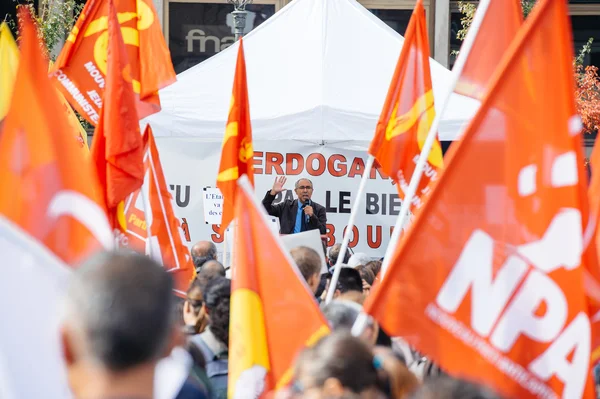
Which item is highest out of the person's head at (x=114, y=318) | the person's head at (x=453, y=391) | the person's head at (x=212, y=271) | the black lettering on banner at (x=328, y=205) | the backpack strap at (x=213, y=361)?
the person's head at (x=114, y=318)

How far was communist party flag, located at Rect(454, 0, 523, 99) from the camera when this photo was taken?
450 cm

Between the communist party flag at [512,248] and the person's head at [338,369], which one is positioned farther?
the communist party flag at [512,248]

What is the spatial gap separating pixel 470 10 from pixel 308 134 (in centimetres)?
803

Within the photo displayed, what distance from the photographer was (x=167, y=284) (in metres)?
1.93

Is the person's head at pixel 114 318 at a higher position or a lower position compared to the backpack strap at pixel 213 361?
higher

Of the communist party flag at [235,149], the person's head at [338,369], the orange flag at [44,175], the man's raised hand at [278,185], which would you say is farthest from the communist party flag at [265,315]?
the man's raised hand at [278,185]

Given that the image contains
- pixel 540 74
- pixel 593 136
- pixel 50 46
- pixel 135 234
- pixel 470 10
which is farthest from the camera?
pixel 593 136

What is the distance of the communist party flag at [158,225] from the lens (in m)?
→ 6.80

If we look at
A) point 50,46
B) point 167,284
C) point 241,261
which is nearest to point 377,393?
point 167,284

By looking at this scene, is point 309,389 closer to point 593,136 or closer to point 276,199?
point 276,199

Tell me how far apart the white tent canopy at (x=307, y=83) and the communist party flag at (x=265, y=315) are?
21.2 feet

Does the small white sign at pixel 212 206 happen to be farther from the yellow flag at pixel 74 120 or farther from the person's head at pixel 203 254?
the person's head at pixel 203 254

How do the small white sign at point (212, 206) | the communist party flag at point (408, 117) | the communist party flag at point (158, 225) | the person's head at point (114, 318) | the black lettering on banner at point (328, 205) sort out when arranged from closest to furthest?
1. the person's head at point (114, 318)
2. the communist party flag at point (408, 117)
3. the communist party flag at point (158, 225)
4. the small white sign at point (212, 206)
5. the black lettering on banner at point (328, 205)

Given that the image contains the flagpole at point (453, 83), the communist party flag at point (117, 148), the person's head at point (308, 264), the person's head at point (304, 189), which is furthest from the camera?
the person's head at point (304, 189)
